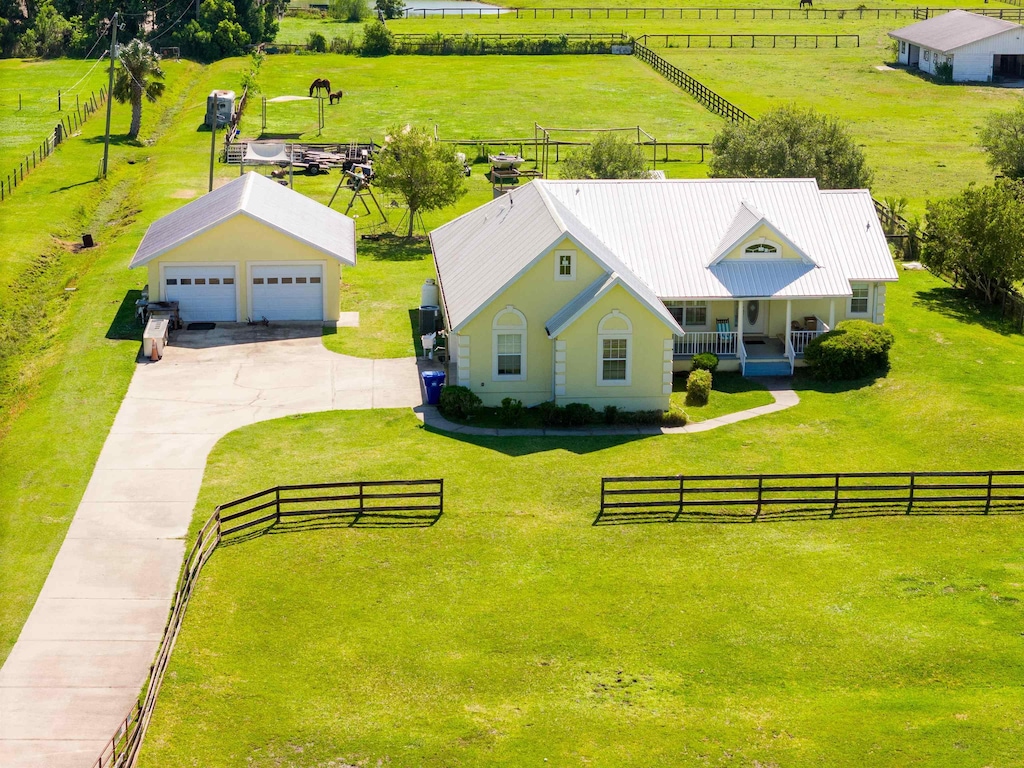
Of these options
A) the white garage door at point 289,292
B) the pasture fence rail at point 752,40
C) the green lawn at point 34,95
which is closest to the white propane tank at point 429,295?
the white garage door at point 289,292

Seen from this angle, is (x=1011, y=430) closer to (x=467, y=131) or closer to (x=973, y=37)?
(x=467, y=131)

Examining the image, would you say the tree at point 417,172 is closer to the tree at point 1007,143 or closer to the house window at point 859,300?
the house window at point 859,300

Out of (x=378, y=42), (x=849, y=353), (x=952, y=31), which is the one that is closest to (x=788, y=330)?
(x=849, y=353)

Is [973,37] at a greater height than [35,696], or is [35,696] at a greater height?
[973,37]

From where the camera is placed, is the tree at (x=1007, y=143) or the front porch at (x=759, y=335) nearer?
the front porch at (x=759, y=335)

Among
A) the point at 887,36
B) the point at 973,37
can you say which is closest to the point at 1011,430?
the point at 973,37

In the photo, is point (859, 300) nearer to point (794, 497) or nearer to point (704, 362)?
point (704, 362)

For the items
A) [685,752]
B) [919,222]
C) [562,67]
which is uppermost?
[562,67]
